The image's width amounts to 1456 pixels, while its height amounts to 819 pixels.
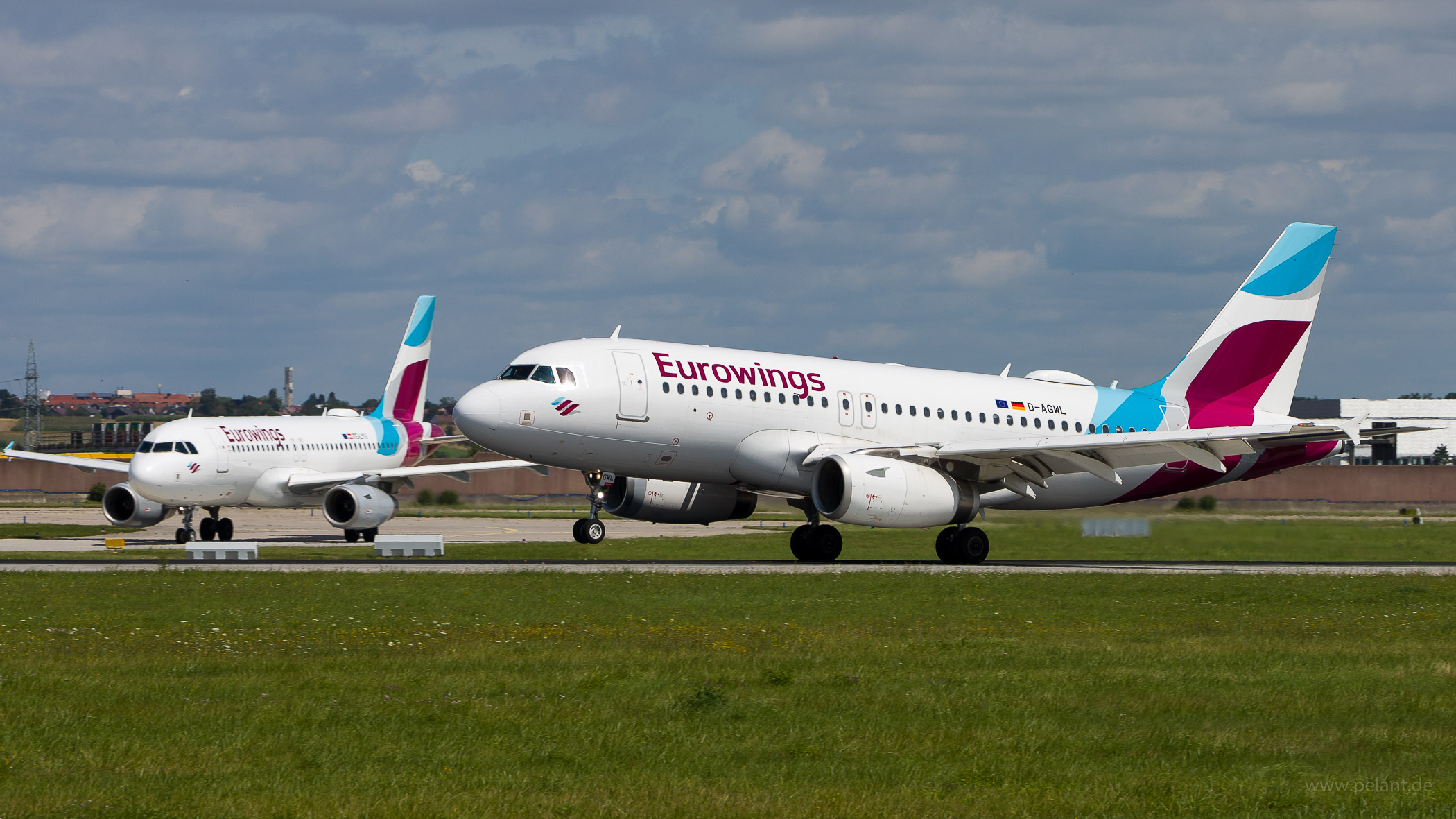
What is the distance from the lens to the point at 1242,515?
129ft

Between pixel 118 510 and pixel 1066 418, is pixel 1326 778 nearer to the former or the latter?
pixel 1066 418

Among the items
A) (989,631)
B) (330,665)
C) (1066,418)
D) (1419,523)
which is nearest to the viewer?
(330,665)

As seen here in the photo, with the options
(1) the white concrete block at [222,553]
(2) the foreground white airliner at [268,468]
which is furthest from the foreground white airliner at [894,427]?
(2) the foreground white airliner at [268,468]

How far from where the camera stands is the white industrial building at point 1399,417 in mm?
127438

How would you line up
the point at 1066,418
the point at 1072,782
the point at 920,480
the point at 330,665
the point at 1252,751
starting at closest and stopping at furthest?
the point at 1072,782
the point at 1252,751
the point at 330,665
the point at 920,480
the point at 1066,418

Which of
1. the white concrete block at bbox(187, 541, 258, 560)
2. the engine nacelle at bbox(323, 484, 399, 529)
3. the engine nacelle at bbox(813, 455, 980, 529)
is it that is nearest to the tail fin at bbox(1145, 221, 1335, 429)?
the engine nacelle at bbox(813, 455, 980, 529)

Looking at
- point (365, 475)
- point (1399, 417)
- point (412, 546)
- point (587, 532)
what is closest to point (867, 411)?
point (412, 546)

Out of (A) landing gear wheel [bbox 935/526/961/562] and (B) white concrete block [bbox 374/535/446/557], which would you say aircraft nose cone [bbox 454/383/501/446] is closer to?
(B) white concrete block [bbox 374/535/446/557]

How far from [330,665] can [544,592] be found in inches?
348

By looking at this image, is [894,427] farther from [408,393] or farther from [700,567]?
[408,393]

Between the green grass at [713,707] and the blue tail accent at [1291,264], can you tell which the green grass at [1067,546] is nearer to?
the blue tail accent at [1291,264]

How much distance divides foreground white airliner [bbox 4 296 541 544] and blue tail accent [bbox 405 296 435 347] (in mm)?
5827

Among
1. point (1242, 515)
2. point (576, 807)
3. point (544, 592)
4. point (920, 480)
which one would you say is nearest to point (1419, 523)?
point (1242, 515)

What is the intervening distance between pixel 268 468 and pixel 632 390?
78.5 feet
